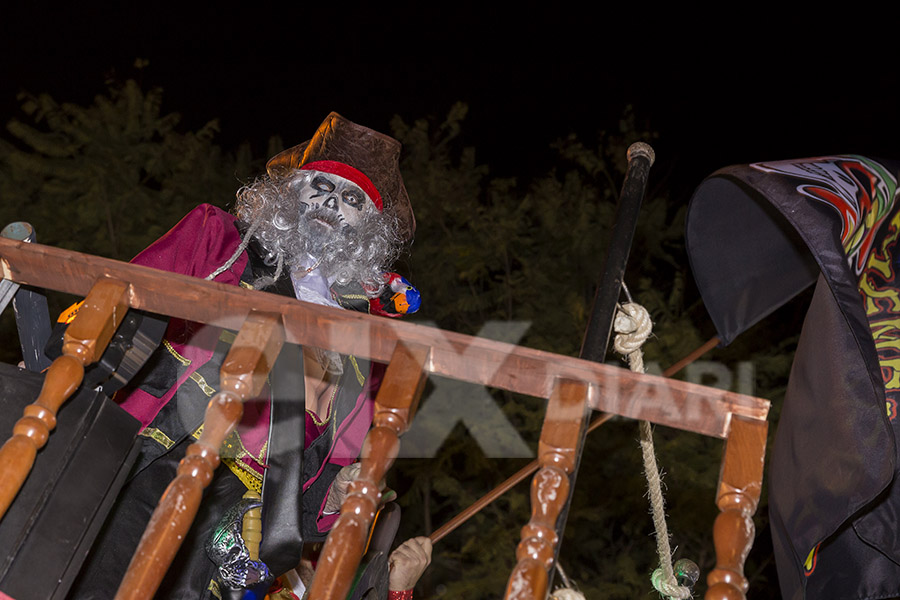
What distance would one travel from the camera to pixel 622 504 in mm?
5707

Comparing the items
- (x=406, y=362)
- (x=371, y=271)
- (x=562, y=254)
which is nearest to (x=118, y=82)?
(x=562, y=254)

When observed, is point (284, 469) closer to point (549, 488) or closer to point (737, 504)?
point (549, 488)

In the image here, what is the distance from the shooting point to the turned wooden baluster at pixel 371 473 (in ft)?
3.77

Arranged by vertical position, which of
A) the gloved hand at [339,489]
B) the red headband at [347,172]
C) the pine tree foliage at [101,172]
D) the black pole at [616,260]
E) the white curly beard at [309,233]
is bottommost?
the gloved hand at [339,489]

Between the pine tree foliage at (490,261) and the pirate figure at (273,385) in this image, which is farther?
the pine tree foliage at (490,261)

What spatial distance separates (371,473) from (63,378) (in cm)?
47

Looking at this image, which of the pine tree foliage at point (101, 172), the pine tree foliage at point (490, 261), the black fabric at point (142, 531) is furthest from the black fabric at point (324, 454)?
the pine tree foliage at point (101, 172)

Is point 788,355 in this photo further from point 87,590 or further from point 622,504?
point 87,590

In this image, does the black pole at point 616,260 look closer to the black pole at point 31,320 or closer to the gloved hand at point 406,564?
the gloved hand at point 406,564

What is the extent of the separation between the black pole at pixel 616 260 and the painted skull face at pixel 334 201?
0.97 metres

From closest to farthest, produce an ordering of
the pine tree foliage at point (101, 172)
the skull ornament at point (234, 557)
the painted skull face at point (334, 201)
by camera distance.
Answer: the skull ornament at point (234, 557), the painted skull face at point (334, 201), the pine tree foliage at point (101, 172)

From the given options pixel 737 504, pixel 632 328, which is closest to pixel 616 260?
pixel 632 328

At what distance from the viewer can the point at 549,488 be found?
1205mm

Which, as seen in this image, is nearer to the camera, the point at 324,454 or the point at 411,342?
the point at 411,342
